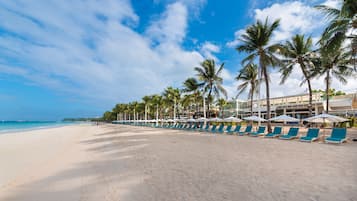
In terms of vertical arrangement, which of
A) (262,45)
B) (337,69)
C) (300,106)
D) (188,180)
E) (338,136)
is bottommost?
(188,180)

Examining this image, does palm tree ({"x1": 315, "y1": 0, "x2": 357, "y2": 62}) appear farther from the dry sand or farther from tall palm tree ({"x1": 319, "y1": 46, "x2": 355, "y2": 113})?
tall palm tree ({"x1": 319, "y1": 46, "x2": 355, "y2": 113})

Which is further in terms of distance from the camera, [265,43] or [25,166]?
[265,43]

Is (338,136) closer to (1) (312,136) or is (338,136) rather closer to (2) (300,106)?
(1) (312,136)

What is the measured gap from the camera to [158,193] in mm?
3920

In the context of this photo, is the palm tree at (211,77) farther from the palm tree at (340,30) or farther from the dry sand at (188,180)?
the dry sand at (188,180)

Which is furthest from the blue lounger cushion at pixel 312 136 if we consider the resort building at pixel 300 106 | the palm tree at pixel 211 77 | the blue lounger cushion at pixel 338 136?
the resort building at pixel 300 106

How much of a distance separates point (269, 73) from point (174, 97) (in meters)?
25.9

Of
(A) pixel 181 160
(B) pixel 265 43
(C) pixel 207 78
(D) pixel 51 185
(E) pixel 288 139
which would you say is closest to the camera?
(D) pixel 51 185

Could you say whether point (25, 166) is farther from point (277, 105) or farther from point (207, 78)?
point (277, 105)

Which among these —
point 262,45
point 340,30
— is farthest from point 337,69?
point 340,30

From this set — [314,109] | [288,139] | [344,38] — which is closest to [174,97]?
[314,109]

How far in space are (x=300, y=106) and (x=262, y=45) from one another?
22615 millimetres

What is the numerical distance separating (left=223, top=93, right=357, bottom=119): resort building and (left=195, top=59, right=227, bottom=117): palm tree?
11744mm

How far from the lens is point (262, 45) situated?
54.8ft
